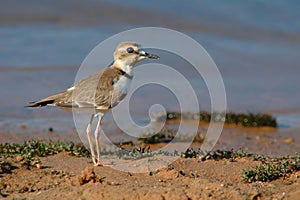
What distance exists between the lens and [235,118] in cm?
1256

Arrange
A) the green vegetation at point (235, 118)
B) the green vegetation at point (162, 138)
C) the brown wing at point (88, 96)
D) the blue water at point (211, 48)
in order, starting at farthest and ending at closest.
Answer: the blue water at point (211, 48) < the green vegetation at point (235, 118) < the green vegetation at point (162, 138) < the brown wing at point (88, 96)

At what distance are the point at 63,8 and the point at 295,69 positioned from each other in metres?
8.59

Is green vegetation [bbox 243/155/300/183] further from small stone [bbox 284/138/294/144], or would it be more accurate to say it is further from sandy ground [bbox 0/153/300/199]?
small stone [bbox 284/138/294/144]

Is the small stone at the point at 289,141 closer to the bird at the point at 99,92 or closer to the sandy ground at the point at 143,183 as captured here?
the sandy ground at the point at 143,183

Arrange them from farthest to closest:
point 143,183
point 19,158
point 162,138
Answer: point 162,138 → point 19,158 → point 143,183

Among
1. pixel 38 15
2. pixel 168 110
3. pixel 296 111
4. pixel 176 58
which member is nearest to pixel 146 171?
pixel 168 110

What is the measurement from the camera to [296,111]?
13992 mm

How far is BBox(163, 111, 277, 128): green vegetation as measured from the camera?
12.5 metres

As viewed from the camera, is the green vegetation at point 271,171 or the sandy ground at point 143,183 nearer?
the sandy ground at point 143,183

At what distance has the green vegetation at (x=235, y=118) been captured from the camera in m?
12.5

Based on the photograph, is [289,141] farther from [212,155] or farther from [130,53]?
[130,53]

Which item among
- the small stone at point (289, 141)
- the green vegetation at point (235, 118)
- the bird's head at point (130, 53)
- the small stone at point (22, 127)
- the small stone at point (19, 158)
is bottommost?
the small stone at point (289, 141)

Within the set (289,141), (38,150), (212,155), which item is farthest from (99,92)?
(289,141)

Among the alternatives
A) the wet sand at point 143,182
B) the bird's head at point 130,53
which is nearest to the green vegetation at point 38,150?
the wet sand at point 143,182
